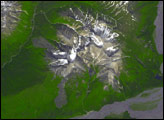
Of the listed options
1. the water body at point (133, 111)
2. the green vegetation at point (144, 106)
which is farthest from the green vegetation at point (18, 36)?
the green vegetation at point (144, 106)

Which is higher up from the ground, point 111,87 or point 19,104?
point 111,87

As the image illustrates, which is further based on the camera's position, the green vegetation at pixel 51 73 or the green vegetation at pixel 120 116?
the green vegetation at pixel 120 116

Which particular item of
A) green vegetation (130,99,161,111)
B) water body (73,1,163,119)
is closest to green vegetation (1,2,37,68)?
water body (73,1,163,119)

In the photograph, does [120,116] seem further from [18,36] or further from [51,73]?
[18,36]

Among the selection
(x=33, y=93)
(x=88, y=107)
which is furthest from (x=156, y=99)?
(x=33, y=93)

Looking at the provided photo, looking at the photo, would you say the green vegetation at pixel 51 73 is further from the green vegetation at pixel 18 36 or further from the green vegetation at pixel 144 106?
the green vegetation at pixel 144 106

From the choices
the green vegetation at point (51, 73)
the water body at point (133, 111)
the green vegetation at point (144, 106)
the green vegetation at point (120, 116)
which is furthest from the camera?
the green vegetation at point (144, 106)

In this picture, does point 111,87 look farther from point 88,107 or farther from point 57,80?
point 57,80
